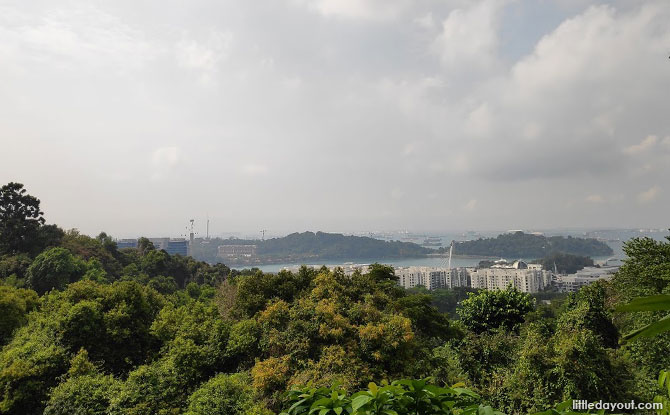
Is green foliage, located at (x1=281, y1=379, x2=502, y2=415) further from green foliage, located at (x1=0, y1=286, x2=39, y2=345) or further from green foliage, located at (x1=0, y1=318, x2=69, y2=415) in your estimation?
green foliage, located at (x1=0, y1=286, x2=39, y2=345)

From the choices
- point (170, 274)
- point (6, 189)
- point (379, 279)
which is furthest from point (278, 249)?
point (379, 279)

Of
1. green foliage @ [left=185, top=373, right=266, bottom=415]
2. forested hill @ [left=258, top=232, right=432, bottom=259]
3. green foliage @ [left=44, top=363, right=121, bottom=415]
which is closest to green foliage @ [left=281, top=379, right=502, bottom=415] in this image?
green foliage @ [left=185, top=373, right=266, bottom=415]

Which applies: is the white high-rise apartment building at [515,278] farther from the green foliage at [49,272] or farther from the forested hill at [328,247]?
the green foliage at [49,272]

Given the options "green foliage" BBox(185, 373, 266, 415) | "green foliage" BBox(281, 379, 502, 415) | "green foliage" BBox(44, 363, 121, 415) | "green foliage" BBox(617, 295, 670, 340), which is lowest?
"green foliage" BBox(44, 363, 121, 415)

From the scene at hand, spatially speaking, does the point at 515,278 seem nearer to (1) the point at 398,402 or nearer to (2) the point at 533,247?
(2) the point at 533,247

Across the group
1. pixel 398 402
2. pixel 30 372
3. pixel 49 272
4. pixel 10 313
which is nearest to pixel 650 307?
pixel 398 402

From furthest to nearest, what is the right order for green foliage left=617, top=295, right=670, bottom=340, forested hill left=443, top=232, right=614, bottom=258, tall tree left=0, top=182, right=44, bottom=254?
forested hill left=443, top=232, right=614, bottom=258, tall tree left=0, top=182, right=44, bottom=254, green foliage left=617, top=295, right=670, bottom=340
